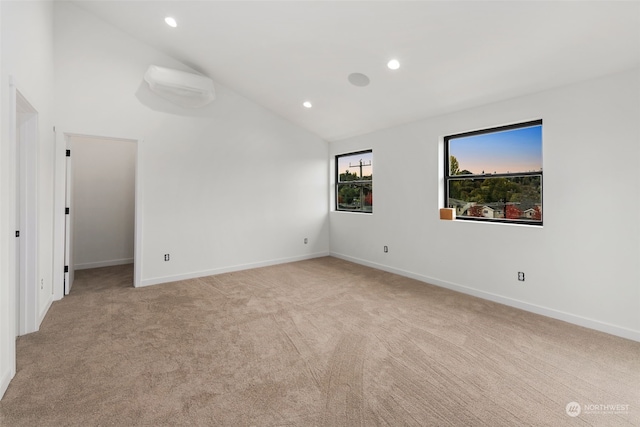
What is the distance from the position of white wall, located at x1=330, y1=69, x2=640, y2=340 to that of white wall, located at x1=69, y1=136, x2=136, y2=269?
5383 millimetres

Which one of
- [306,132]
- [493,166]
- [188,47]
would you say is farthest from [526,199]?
[188,47]

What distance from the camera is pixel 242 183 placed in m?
5.23

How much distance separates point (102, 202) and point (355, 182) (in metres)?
4.77

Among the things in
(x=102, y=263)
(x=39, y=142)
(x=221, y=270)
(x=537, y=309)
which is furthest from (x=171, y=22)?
(x=537, y=309)

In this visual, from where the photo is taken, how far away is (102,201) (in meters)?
5.63

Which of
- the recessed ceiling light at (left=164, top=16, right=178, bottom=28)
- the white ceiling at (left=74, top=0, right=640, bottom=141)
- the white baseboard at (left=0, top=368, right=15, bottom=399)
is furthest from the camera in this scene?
the recessed ceiling light at (left=164, top=16, right=178, bottom=28)

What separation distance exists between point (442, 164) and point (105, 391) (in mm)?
4349

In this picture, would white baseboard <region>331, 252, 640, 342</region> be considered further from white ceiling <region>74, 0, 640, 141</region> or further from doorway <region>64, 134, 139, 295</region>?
doorway <region>64, 134, 139, 295</region>

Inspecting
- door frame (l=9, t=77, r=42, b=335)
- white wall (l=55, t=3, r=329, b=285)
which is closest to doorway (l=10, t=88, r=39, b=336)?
door frame (l=9, t=77, r=42, b=335)

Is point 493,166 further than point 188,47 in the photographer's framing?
No

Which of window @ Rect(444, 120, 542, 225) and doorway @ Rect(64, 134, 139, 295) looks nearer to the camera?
window @ Rect(444, 120, 542, 225)

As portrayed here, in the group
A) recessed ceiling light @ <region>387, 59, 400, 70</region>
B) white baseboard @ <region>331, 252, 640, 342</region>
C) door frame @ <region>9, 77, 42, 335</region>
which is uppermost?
recessed ceiling light @ <region>387, 59, 400, 70</region>

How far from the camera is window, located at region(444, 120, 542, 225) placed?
3.44 meters

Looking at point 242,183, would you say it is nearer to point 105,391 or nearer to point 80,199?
point 80,199
